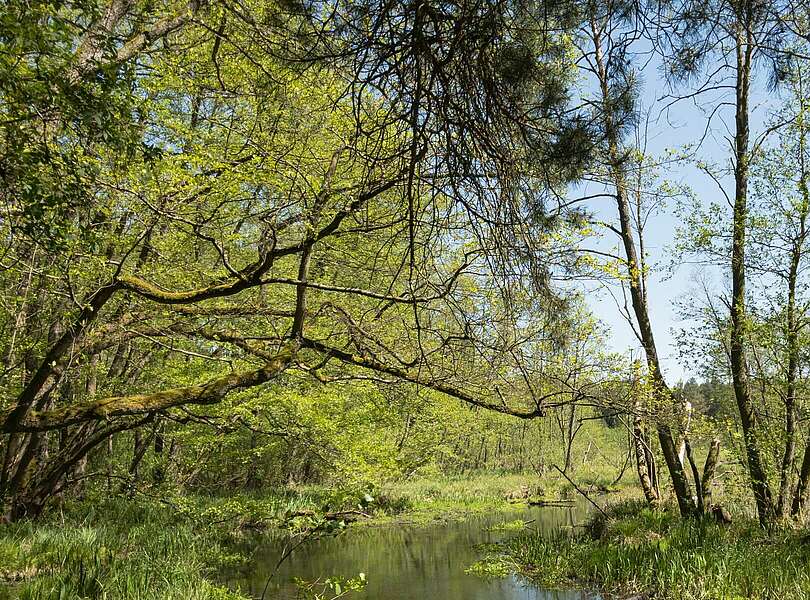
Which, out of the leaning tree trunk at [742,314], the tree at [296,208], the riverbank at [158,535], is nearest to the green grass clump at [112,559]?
the riverbank at [158,535]

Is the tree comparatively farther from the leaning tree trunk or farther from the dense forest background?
the leaning tree trunk

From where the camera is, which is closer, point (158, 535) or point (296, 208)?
point (296, 208)

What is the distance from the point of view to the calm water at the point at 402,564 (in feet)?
25.9

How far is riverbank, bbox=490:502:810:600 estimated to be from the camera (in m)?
5.98

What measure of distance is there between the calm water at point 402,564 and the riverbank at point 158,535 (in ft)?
2.00

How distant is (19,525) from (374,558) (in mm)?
5672

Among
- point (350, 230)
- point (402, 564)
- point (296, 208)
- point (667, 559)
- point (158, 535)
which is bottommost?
point (402, 564)

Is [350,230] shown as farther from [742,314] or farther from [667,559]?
[742,314]

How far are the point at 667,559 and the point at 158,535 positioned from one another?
24.6 ft

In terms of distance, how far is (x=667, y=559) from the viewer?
6.97 m

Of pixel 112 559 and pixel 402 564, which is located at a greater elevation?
pixel 112 559

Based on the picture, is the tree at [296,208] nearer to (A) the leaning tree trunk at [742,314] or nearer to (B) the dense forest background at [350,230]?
(B) the dense forest background at [350,230]

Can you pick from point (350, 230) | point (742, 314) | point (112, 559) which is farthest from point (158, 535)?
point (742, 314)

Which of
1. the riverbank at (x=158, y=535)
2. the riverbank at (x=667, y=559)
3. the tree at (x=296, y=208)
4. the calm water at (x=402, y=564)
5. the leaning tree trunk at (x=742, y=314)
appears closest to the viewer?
the tree at (x=296, y=208)
